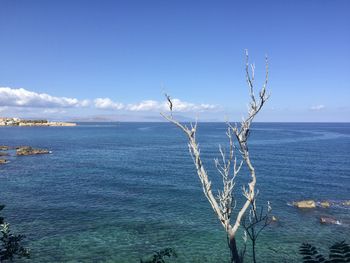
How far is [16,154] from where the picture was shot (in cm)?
11450

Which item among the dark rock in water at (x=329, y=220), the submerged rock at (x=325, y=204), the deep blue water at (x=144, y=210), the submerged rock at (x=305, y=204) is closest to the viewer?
the deep blue water at (x=144, y=210)

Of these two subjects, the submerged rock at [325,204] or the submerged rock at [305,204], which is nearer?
the submerged rock at [305,204]

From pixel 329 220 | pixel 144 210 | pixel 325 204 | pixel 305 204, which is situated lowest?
pixel 329 220

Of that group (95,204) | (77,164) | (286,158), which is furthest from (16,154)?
(286,158)

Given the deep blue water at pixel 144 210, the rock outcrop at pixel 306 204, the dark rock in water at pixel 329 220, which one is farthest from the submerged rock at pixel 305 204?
the dark rock in water at pixel 329 220

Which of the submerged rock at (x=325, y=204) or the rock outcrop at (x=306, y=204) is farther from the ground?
the rock outcrop at (x=306, y=204)

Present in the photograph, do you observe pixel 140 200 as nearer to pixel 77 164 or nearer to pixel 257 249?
pixel 257 249

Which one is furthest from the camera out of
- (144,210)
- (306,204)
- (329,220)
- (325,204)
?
(325,204)

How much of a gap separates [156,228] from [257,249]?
13231 millimetres

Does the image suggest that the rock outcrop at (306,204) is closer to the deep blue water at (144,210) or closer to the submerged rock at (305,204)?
the submerged rock at (305,204)

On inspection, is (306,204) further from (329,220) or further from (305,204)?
(329,220)

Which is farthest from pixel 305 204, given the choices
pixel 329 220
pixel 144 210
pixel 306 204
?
pixel 144 210

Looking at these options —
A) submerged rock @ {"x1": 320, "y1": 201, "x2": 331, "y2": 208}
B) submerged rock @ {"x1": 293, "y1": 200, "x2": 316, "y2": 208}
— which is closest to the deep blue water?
submerged rock @ {"x1": 293, "y1": 200, "x2": 316, "y2": 208}

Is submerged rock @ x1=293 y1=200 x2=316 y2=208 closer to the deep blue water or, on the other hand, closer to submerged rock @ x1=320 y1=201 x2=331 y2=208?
the deep blue water
